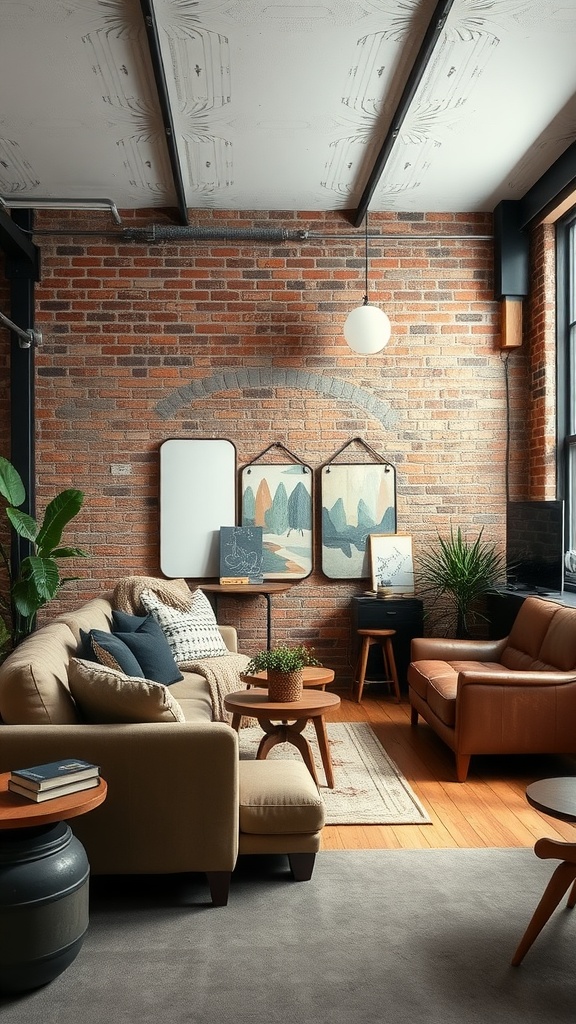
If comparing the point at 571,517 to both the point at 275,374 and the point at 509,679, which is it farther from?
the point at 275,374

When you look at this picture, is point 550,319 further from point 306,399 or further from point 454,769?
point 454,769

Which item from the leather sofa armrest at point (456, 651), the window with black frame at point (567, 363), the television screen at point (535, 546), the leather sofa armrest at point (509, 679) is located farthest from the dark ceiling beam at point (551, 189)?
the leather sofa armrest at point (509, 679)

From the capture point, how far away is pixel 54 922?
7.68 feet

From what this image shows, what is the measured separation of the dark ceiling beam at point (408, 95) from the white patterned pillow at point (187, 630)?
9.93 ft

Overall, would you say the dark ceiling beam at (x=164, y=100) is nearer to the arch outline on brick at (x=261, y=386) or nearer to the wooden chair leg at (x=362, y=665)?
the arch outline on brick at (x=261, y=386)

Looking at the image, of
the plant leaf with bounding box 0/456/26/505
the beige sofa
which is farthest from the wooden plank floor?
the plant leaf with bounding box 0/456/26/505

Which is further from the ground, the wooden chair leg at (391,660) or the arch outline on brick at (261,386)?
the arch outline on brick at (261,386)

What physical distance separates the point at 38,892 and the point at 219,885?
728mm

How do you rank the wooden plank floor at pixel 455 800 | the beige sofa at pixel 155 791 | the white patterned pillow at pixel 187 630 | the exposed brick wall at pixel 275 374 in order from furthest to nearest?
the exposed brick wall at pixel 275 374 → the white patterned pillow at pixel 187 630 → the wooden plank floor at pixel 455 800 → the beige sofa at pixel 155 791

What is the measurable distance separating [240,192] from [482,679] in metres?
3.81

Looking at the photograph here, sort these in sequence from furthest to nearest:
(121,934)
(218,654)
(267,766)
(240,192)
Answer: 1. (240,192)
2. (218,654)
3. (267,766)
4. (121,934)

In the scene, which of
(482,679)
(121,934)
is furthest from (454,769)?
(121,934)

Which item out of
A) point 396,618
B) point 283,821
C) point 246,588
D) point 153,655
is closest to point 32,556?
point 246,588

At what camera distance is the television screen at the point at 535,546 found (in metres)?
5.32
